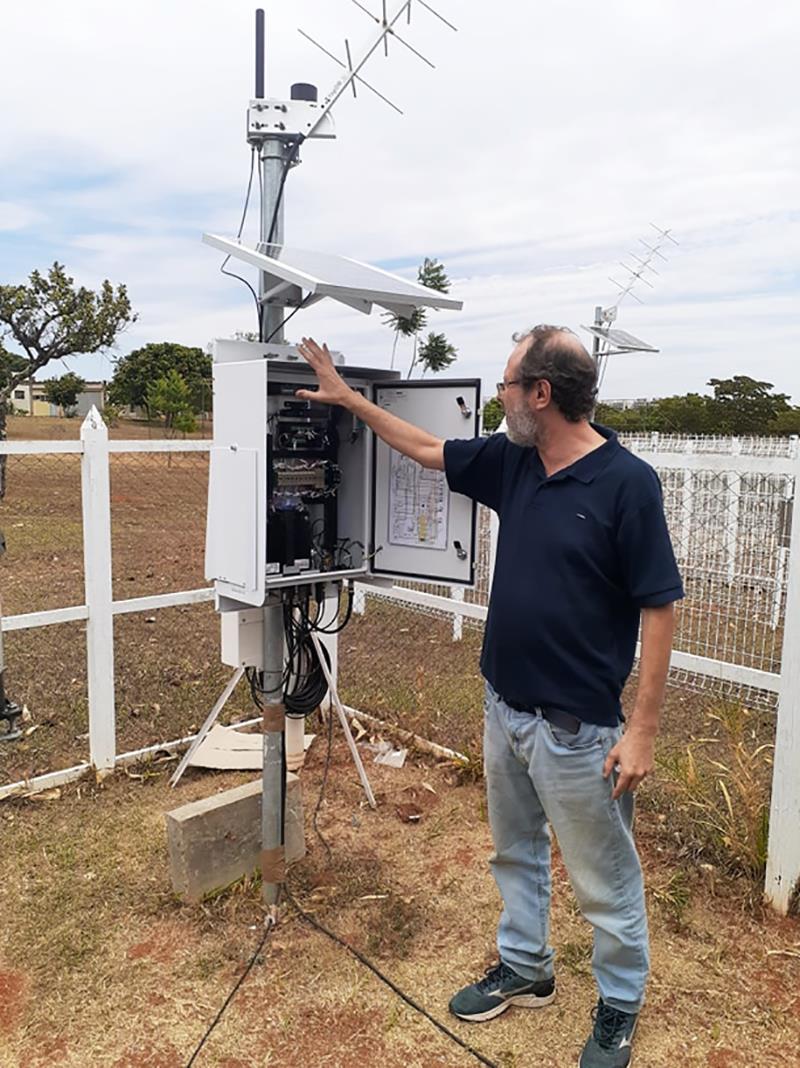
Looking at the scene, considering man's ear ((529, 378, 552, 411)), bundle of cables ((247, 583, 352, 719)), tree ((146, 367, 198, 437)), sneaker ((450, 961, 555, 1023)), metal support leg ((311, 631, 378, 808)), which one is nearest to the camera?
man's ear ((529, 378, 552, 411))

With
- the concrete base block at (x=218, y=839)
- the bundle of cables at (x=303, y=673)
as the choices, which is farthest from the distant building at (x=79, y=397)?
the concrete base block at (x=218, y=839)

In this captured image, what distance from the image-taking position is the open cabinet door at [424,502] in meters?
2.91

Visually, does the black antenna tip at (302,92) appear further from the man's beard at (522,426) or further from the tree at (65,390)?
the tree at (65,390)

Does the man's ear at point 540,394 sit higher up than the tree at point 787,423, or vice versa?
the tree at point 787,423

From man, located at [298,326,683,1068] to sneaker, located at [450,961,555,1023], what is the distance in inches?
8.7

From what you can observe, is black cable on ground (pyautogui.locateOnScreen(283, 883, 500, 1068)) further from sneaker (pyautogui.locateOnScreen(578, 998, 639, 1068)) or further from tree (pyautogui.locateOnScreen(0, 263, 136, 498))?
tree (pyautogui.locateOnScreen(0, 263, 136, 498))

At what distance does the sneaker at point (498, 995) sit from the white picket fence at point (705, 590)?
99 cm

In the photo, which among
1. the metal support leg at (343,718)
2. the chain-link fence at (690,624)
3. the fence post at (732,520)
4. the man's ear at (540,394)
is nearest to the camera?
the man's ear at (540,394)

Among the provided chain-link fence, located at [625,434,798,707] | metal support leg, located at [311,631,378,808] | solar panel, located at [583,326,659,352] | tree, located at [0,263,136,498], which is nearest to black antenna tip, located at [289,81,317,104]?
metal support leg, located at [311,631,378,808]

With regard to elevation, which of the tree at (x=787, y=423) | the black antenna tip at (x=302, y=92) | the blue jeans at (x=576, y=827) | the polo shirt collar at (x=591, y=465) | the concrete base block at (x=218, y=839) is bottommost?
the concrete base block at (x=218, y=839)

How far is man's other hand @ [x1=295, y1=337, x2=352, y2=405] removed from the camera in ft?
8.39

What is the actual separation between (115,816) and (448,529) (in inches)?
77.8

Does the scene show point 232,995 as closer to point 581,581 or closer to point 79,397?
point 581,581

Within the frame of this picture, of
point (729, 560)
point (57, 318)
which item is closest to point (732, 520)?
point (729, 560)
